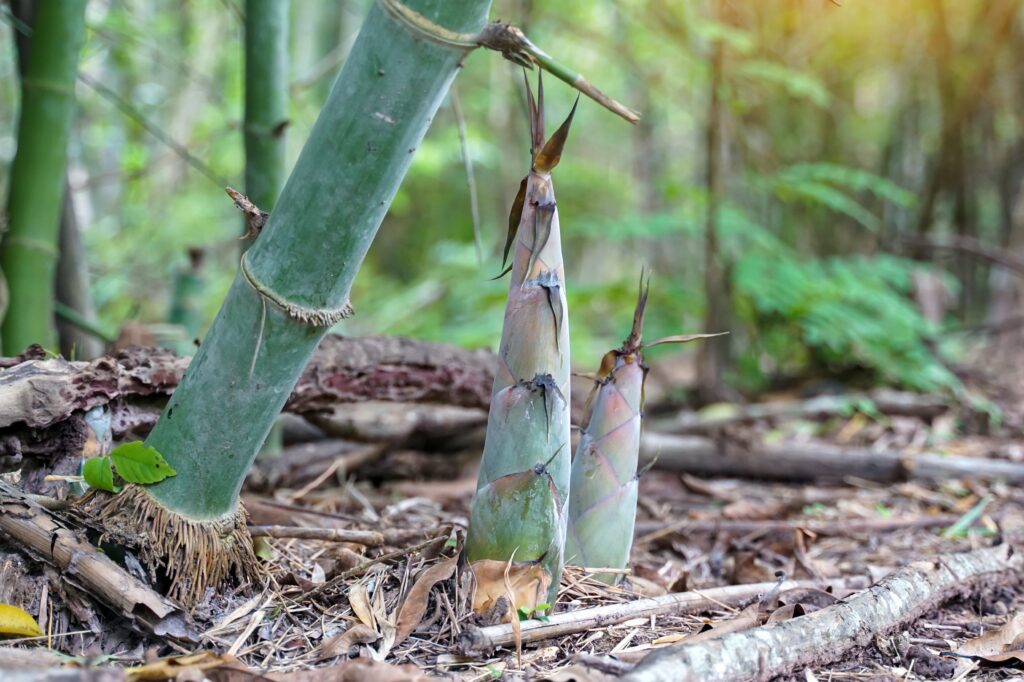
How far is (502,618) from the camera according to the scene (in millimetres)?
1481

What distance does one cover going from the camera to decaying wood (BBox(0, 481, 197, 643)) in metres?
1.31

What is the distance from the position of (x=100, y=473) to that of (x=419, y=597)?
2.04 feet

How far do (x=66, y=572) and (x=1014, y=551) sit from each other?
2289 mm

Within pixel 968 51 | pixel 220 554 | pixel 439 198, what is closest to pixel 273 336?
pixel 220 554

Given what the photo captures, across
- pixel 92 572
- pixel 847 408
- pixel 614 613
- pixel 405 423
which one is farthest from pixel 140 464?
pixel 847 408

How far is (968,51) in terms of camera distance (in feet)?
23.7

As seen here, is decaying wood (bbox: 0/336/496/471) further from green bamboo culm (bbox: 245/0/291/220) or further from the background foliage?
the background foliage

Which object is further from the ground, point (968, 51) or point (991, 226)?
point (968, 51)

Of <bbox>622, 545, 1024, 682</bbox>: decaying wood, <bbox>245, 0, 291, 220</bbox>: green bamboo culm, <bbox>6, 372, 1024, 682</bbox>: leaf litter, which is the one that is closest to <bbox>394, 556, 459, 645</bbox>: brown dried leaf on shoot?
<bbox>6, 372, 1024, 682</bbox>: leaf litter

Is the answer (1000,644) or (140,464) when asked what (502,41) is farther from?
(1000,644)

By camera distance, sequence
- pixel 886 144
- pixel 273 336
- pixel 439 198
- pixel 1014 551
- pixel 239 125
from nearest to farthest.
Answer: pixel 273 336 → pixel 1014 551 → pixel 239 125 → pixel 886 144 → pixel 439 198

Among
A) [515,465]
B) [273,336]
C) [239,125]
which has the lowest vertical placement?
[515,465]

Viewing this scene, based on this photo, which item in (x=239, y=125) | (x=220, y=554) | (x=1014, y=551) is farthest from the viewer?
(x=239, y=125)

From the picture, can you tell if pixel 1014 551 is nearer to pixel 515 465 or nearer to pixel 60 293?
pixel 515 465
